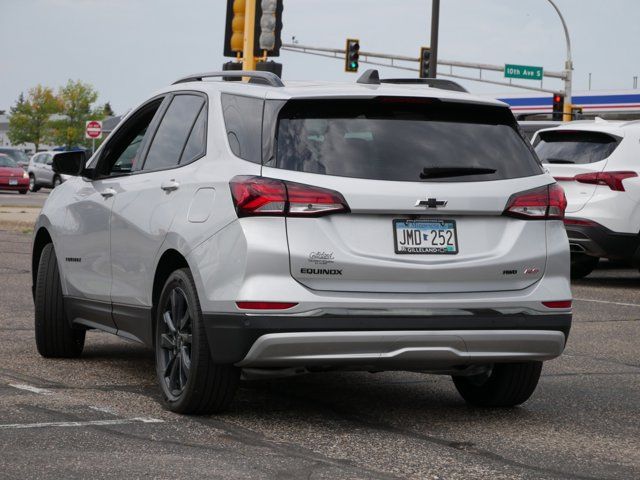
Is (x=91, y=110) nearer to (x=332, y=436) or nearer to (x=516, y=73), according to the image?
(x=516, y=73)

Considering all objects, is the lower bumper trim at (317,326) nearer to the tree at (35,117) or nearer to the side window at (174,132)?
the side window at (174,132)

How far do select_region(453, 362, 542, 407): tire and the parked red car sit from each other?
132 ft

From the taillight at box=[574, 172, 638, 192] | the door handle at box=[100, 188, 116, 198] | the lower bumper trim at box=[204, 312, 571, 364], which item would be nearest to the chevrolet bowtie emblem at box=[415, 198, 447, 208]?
the lower bumper trim at box=[204, 312, 571, 364]

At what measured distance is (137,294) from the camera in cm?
729

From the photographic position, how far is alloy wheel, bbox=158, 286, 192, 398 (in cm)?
664

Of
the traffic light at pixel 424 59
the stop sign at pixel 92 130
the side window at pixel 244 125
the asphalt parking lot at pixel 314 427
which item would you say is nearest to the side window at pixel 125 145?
the asphalt parking lot at pixel 314 427

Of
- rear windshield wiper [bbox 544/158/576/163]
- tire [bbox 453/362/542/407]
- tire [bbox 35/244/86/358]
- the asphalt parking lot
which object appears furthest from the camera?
rear windshield wiper [bbox 544/158/576/163]

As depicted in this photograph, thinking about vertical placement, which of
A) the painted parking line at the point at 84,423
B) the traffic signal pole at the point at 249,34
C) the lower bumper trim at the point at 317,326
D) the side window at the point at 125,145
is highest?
the traffic signal pole at the point at 249,34

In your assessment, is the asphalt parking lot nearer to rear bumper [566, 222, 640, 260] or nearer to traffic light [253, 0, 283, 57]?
rear bumper [566, 222, 640, 260]

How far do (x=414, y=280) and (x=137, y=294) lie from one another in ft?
5.87

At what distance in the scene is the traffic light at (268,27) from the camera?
1648 cm

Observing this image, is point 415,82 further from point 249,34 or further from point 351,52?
point 351,52

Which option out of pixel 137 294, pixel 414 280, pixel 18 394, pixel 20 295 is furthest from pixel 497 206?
pixel 20 295

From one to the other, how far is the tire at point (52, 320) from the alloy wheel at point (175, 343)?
69.8 inches
